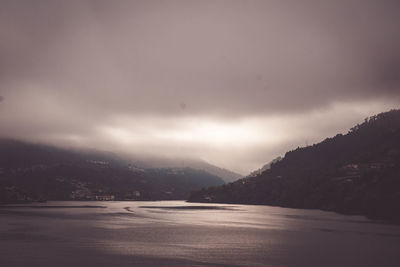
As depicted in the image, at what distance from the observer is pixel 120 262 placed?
8144cm

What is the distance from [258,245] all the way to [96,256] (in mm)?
50025

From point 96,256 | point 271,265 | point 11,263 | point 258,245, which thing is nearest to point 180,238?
point 258,245

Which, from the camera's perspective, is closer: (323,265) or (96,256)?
(323,265)

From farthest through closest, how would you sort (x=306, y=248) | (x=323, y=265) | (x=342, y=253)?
(x=306, y=248)
(x=342, y=253)
(x=323, y=265)

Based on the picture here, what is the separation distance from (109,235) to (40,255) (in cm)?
4500

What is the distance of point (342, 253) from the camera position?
322 ft

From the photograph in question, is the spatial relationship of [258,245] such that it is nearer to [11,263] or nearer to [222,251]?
[222,251]

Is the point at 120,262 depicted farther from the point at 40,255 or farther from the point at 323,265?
the point at 323,265

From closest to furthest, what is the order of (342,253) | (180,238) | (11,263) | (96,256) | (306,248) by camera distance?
(11,263) < (96,256) < (342,253) < (306,248) < (180,238)

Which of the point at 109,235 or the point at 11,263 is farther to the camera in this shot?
the point at 109,235

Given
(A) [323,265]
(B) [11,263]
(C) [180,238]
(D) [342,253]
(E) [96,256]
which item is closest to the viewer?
(B) [11,263]

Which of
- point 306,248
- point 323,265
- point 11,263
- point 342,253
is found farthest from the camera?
point 306,248

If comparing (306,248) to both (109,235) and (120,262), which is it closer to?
(120,262)

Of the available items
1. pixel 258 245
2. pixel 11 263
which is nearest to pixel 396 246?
pixel 258 245
